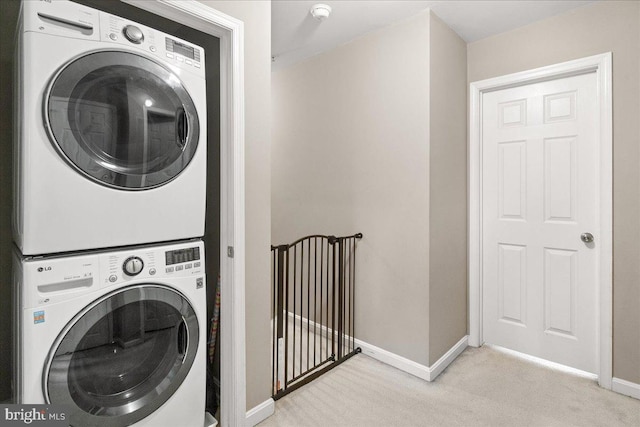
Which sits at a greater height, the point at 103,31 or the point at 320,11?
the point at 320,11

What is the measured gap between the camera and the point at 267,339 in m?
1.84

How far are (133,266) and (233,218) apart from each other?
50cm

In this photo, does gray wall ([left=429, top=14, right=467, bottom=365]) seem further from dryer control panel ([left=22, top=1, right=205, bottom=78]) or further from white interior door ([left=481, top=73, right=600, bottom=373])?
dryer control panel ([left=22, top=1, right=205, bottom=78])

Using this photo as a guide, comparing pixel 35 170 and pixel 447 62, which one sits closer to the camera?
pixel 35 170

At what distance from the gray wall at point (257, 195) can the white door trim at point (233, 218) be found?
2.2 inches

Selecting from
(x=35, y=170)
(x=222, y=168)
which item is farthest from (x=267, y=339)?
(x=35, y=170)

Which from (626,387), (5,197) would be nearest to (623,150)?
(626,387)

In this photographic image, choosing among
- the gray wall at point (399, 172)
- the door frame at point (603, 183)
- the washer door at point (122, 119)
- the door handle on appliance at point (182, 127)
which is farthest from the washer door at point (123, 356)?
the door frame at point (603, 183)

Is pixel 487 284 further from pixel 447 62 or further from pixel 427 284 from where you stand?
pixel 447 62

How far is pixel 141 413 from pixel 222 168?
1117mm

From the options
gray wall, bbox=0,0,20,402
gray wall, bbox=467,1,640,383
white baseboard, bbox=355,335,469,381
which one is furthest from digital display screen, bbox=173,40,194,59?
gray wall, bbox=467,1,640,383

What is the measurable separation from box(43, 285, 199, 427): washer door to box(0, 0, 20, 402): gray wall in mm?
581

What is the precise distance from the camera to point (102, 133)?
125 cm

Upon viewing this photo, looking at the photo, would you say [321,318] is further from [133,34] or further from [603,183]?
[133,34]
